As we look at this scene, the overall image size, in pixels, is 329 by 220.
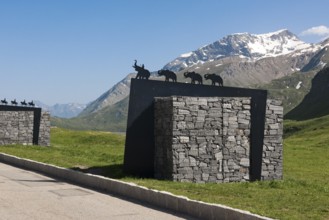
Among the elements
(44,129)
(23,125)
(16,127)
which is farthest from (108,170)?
(16,127)

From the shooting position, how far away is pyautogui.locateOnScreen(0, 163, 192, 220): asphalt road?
13805 millimetres

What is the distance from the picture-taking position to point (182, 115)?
21469mm

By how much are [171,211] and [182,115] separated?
7.48 m

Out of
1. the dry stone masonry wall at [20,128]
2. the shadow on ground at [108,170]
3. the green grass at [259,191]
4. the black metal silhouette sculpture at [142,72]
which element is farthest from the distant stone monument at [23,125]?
the black metal silhouette sculpture at [142,72]

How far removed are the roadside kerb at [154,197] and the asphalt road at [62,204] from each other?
16.7 inches

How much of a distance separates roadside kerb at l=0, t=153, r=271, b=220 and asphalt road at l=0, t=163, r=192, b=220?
0.42m

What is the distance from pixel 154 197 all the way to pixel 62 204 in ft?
10.4

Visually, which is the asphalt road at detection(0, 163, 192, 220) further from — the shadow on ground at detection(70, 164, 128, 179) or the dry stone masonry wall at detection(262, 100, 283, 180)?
the dry stone masonry wall at detection(262, 100, 283, 180)

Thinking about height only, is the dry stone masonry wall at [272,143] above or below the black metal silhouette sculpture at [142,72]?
below

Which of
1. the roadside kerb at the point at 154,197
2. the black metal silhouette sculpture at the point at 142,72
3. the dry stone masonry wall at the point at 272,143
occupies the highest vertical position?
the black metal silhouette sculpture at the point at 142,72

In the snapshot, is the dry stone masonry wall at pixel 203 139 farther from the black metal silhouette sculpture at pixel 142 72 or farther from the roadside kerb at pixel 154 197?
the roadside kerb at pixel 154 197

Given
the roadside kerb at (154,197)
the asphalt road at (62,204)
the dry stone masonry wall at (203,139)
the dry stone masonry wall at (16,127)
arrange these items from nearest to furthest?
the roadside kerb at (154,197) < the asphalt road at (62,204) < the dry stone masonry wall at (203,139) < the dry stone masonry wall at (16,127)

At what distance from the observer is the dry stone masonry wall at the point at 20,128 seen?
4409 cm

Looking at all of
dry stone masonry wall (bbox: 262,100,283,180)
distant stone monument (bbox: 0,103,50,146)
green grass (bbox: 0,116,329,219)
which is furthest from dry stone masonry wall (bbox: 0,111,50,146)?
dry stone masonry wall (bbox: 262,100,283,180)
